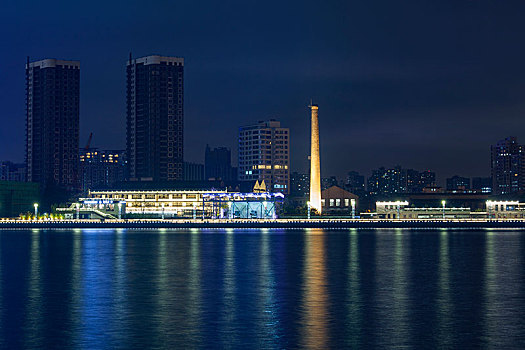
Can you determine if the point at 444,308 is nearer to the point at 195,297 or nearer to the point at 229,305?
the point at 229,305

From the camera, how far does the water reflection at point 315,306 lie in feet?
117

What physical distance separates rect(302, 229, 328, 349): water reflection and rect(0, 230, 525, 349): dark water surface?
8 cm

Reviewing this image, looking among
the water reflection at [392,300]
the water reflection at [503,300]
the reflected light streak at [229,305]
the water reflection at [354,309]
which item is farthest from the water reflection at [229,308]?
the water reflection at [503,300]

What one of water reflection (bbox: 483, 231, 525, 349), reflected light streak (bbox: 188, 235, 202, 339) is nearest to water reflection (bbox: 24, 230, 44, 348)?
reflected light streak (bbox: 188, 235, 202, 339)

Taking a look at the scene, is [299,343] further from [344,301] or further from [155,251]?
[155,251]

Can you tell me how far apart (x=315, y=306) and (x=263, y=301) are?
410 centimetres

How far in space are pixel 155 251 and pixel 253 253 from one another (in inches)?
529

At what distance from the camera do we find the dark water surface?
3609 cm

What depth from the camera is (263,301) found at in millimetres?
49750

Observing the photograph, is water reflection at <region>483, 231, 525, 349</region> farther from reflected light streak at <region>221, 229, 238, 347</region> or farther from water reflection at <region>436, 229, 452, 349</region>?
reflected light streak at <region>221, 229, 238, 347</region>

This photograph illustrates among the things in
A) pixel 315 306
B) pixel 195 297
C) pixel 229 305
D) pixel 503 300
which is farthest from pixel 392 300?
pixel 195 297

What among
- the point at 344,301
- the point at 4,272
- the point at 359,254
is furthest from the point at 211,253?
the point at 344,301

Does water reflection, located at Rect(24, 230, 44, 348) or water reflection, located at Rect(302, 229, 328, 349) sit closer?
water reflection, located at Rect(302, 229, 328, 349)

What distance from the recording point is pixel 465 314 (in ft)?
142
